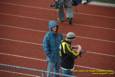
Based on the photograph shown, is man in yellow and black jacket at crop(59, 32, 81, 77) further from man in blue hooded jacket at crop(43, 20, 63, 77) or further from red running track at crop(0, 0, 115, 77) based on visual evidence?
red running track at crop(0, 0, 115, 77)

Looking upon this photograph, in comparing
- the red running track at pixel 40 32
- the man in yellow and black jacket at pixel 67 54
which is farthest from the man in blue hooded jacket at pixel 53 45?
the red running track at pixel 40 32

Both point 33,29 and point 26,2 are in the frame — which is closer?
point 33,29

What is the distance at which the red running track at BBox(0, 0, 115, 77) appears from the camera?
37.9 ft

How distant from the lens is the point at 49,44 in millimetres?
9062

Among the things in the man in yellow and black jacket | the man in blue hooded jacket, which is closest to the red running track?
the man in blue hooded jacket

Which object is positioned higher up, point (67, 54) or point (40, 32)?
point (67, 54)

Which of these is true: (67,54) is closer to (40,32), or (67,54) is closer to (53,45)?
(53,45)

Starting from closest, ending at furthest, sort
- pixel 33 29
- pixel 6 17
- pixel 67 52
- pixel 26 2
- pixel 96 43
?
pixel 67 52 < pixel 96 43 < pixel 33 29 < pixel 6 17 < pixel 26 2

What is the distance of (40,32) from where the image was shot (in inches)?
539

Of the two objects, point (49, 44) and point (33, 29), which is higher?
point (49, 44)

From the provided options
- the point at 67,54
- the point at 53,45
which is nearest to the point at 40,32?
the point at 53,45

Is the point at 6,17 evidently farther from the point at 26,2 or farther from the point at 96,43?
the point at 96,43

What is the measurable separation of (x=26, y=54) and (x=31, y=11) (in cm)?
432

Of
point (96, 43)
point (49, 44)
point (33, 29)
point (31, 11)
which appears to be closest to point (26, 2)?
point (31, 11)
